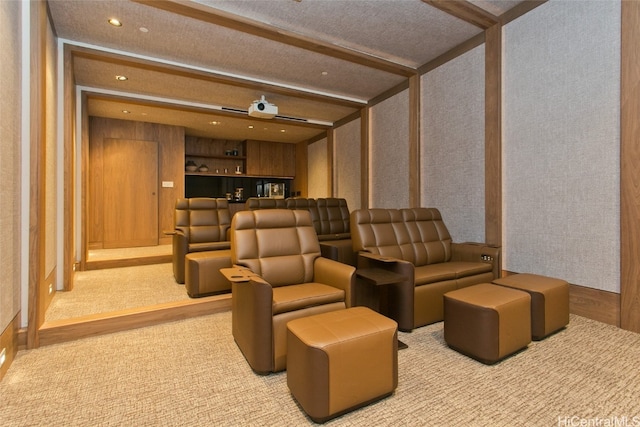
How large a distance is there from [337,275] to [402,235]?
1176 mm

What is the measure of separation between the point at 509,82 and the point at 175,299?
4.06 metres

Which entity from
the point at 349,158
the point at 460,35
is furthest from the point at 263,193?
the point at 460,35

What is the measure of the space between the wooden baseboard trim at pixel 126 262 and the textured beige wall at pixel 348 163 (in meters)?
3.33

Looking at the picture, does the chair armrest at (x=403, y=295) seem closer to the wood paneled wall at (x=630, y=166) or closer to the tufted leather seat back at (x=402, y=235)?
the tufted leather seat back at (x=402, y=235)

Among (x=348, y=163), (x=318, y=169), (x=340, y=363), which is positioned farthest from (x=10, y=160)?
(x=318, y=169)

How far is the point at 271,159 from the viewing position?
7723 millimetres

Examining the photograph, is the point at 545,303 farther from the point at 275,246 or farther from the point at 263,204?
the point at 263,204

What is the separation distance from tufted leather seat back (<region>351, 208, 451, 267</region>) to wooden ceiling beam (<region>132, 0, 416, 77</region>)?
1.95m

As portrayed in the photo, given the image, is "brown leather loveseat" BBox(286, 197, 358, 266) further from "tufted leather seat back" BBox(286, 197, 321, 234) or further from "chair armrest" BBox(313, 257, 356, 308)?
"chair armrest" BBox(313, 257, 356, 308)

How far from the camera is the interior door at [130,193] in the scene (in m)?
5.63

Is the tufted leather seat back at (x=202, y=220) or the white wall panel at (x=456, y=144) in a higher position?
the white wall panel at (x=456, y=144)

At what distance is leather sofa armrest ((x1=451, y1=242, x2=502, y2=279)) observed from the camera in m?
2.85

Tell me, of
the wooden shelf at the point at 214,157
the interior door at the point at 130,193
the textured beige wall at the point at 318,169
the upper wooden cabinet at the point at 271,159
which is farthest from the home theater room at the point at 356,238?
the upper wooden cabinet at the point at 271,159

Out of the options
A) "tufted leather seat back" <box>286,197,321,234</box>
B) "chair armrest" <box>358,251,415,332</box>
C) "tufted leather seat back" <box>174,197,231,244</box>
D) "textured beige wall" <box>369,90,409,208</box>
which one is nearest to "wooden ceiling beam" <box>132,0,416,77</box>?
"textured beige wall" <box>369,90,409,208</box>
